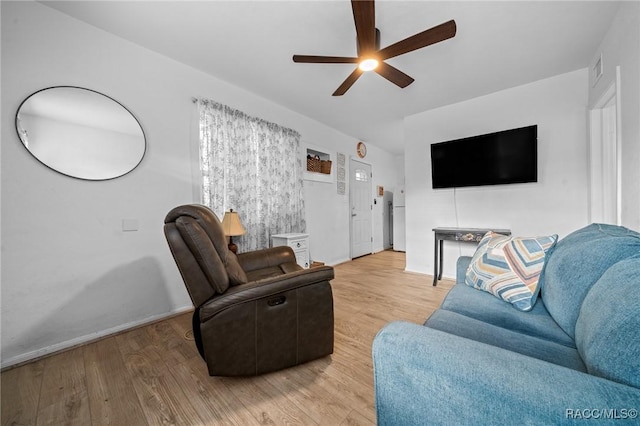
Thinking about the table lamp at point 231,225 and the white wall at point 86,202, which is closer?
the white wall at point 86,202

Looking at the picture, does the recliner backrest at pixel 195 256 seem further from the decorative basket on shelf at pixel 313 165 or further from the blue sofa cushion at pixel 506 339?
the decorative basket on shelf at pixel 313 165

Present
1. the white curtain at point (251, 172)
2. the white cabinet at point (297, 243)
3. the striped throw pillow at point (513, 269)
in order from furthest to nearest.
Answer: the white cabinet at point (297, 243)
the white curtain at point (251, 172)
the striped throw pillow at point (513, 269)

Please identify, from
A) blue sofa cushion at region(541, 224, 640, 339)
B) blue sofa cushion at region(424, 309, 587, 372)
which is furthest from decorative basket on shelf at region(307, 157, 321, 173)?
blue sofa cushion at region(541, 224, 640, 339)

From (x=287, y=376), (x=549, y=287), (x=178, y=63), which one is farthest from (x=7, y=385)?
(x=549, y=287)

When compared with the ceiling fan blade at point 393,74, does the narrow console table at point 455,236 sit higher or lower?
lower

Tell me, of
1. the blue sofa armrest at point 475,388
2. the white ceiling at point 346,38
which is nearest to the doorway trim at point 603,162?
the white ceiling at point 346,38

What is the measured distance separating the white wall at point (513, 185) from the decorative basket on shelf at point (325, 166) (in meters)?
1.32

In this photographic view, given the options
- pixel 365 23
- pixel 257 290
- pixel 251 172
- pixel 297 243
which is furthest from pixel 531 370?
pixel 251 172

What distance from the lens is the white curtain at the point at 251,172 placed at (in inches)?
98.8

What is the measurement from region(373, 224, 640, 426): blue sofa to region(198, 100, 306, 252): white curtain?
2398 mm

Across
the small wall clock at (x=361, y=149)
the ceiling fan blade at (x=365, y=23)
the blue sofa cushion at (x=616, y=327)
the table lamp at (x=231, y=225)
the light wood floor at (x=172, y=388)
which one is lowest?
the light wood floor at (x=172, y=388)

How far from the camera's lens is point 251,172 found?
9.37 ft

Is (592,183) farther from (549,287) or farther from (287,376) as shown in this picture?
(287,376)

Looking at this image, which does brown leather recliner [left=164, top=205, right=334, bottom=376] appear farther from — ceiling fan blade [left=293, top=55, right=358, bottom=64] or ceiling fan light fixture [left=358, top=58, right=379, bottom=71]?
ceiling fan light fixture [left=358, top=58, right=379, bottom=71]
